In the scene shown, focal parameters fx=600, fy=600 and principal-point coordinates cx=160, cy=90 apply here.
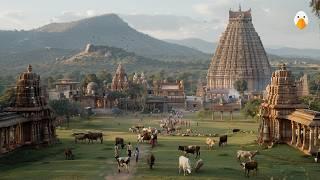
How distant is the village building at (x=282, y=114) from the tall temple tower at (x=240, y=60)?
10295 cm

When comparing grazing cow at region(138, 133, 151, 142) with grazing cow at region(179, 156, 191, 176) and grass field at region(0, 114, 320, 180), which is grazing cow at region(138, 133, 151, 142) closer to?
grass field at region(0, 114, 320, 180)

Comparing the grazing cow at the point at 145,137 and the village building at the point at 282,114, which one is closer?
the village building at the point at 282,114

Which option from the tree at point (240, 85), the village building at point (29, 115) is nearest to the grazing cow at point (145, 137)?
the village building at point (29, 115)

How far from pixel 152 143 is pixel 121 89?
91.4 metres

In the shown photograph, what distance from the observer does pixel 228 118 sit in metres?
107

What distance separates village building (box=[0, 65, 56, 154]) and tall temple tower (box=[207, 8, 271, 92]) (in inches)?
4235

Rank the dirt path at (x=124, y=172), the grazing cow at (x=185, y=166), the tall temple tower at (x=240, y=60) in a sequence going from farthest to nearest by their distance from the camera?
the tall temple tower at (x=240, y=60) → the grazing cow at (x=185, y=166) → the dirt path at (x=124, y=172)

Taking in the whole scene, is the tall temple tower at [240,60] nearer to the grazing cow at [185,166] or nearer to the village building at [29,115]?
the village building at [29,115]

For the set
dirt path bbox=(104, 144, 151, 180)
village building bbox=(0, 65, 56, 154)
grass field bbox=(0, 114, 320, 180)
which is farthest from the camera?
village building bbox=(0, 65, 56, 154)

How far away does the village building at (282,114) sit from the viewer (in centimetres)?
5524

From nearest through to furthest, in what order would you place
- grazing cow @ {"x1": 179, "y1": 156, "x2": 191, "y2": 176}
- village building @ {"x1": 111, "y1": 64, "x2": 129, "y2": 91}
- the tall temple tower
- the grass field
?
grazing cow @ {"x1": 179, "y1": 156, "x2": 191, "y2": 176}, the grass field, village building @ {"x1": 111, "y1": 64, "x2": 129, "y2": 91}, the tall temple tower

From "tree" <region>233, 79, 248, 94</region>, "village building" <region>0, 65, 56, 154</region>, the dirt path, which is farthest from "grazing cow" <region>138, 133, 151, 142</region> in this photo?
"tree" <region>233, 79, 248, 94</region>

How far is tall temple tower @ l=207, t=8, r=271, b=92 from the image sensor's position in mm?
165125

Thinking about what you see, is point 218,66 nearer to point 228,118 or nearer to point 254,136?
point 228,118
